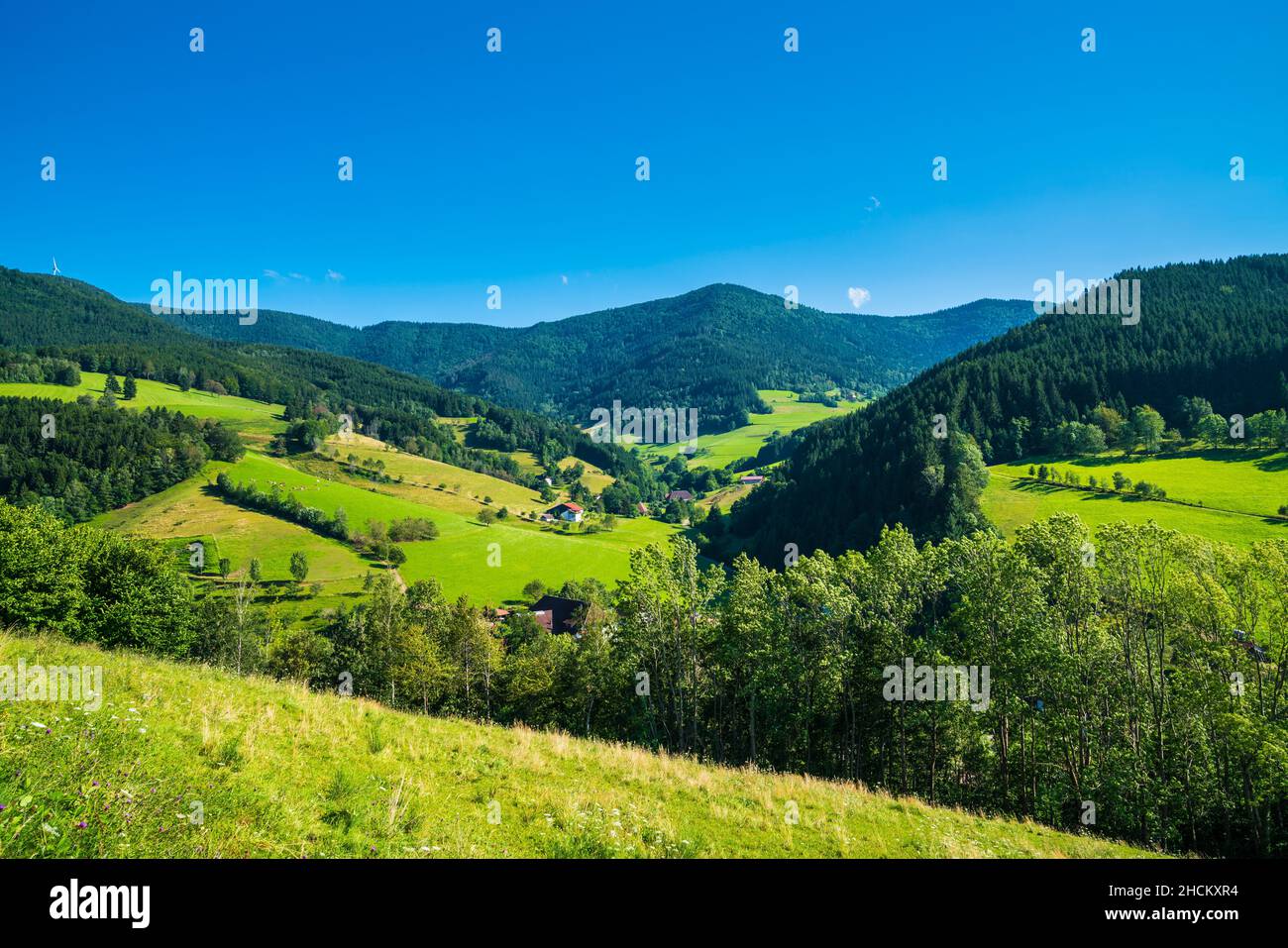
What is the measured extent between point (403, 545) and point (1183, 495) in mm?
135340

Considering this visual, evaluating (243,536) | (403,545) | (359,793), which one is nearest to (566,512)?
(403,545)

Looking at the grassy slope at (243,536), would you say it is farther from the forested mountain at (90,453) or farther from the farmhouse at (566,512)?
the farmhouse at (566,512)

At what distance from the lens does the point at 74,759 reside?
6.99 meters

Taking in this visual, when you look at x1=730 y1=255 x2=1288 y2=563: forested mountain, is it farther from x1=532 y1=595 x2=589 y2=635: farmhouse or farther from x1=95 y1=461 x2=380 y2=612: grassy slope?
x1=95 y1=461 x2=380 y2=612: grassy slope

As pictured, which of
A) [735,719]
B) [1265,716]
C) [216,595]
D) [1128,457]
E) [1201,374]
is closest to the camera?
[1265,716]

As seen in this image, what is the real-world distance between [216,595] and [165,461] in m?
69.5

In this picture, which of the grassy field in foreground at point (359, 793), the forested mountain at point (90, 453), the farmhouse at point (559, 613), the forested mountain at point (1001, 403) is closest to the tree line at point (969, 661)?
the grassy field in foreground at point (359, 793)

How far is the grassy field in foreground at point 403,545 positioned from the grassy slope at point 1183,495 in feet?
226

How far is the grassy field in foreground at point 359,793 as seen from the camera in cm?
623

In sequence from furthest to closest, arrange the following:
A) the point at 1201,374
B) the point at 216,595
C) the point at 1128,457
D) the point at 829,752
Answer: the point at 1201,374, the point at 1128,457, the point at 216,595, the point at 829,752

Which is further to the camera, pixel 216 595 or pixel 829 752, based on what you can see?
pixel 216 595

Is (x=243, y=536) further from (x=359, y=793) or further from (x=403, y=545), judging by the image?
(x=359, y=793)
